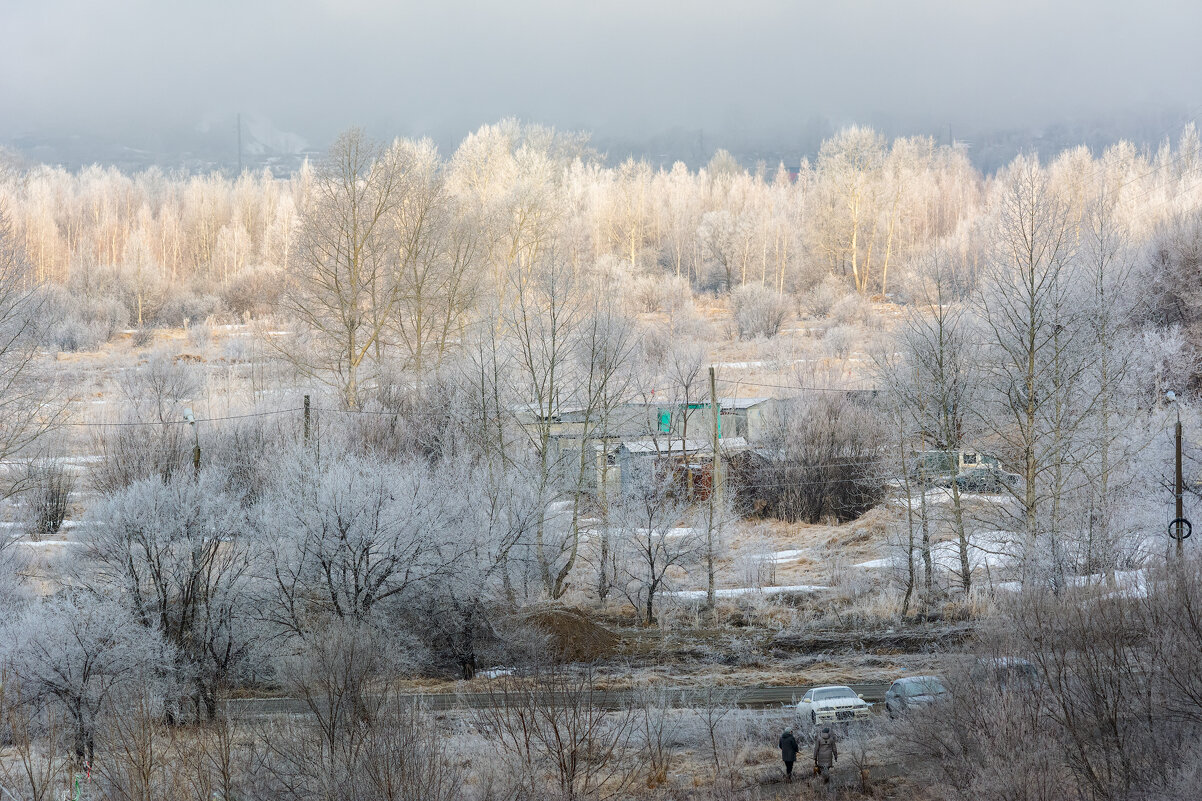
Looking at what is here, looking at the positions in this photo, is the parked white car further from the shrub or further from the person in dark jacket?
the shrub

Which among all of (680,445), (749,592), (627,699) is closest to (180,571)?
(627,699)

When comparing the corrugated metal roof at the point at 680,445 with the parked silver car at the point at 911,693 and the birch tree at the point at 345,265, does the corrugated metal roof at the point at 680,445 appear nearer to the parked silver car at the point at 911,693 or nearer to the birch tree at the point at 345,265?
the birch tree at the point at 345,265

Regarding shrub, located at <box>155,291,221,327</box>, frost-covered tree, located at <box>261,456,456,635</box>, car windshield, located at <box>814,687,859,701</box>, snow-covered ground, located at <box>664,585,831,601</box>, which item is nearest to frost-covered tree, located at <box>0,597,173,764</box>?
frost-covered tree, located at <box>261,456,456,635</box>

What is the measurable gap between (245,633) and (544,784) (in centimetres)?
943

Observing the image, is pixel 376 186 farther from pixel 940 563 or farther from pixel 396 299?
pixel 940 563

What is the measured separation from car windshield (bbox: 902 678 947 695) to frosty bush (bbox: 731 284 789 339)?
3698 cm

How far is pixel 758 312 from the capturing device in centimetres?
5397

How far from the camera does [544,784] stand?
1205 cm

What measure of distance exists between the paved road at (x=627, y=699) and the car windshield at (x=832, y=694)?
4.33 feet

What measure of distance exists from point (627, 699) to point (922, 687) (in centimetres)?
519

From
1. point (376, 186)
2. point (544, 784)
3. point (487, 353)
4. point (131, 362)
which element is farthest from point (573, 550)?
point (131, 362)

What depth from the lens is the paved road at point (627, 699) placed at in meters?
16.4

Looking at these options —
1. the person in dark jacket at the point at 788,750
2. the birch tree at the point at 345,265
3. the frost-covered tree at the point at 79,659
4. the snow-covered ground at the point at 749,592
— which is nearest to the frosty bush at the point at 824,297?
the birch tree at the point at 345,265

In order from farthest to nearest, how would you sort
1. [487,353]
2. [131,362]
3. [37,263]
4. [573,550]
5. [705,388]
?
[37,263] < [131,362] < [705,388] < [487,353] < [573,550]
